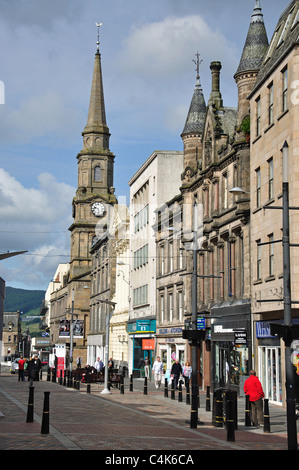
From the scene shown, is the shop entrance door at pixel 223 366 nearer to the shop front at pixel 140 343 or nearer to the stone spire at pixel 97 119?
the shop front at pixel 140 343

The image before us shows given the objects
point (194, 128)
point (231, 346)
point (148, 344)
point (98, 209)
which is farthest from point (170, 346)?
point (98, 209)

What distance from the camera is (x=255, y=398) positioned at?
21.0 meters

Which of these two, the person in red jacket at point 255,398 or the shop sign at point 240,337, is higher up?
the shop sign at point 240,337

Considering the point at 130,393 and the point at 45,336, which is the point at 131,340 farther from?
the point at 45,336

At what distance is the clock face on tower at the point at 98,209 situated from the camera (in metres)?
105

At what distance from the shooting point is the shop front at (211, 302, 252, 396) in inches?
1320

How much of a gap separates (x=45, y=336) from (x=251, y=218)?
121 metres

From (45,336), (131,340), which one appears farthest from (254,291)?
(45,336)

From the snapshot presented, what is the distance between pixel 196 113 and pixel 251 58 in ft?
36.5

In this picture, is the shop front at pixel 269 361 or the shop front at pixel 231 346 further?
the shop front at pixel 231 346

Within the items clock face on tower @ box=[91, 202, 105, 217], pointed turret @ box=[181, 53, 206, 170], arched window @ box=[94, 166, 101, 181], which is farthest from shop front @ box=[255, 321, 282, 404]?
arched window @ box=[94, 166, 101, 181]

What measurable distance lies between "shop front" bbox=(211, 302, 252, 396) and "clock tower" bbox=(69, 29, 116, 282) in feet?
218

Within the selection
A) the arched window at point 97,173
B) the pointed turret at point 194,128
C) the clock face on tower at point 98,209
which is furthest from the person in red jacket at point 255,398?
the arched window at point 97,173

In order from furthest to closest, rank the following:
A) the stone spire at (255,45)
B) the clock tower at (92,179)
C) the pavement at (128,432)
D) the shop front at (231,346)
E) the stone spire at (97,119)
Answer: the stone spire at (97,119)
the clock tower at (92,179)
the stone spire at (255,45)
the shop front at (231,346)
the pavement at (128,432)
